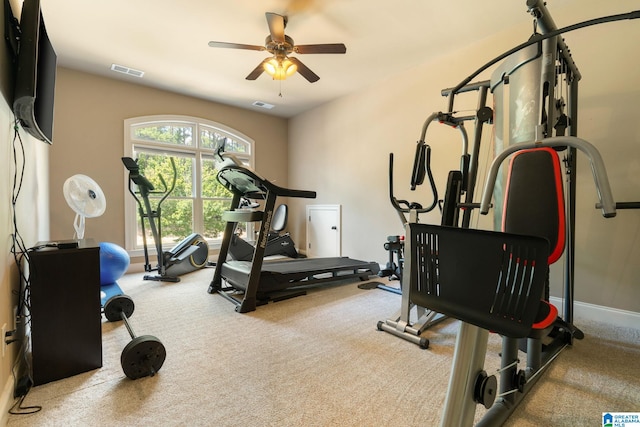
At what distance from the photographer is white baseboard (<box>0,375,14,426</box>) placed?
49.2 inches

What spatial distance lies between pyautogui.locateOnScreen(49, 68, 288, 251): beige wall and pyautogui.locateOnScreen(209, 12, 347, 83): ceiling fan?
7.52 ft

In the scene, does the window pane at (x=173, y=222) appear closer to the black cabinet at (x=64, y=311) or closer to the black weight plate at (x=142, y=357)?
the black cabinet at (x=64, y=311)

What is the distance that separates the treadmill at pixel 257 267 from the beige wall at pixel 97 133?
7.43 feet

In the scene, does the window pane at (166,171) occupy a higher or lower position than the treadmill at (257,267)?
higher

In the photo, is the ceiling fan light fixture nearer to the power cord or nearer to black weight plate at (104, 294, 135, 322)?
the power cord

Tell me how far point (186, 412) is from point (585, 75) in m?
3.96

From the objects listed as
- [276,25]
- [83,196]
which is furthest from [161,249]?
[276,25]

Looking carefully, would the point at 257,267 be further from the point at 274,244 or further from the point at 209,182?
the point at 209,182

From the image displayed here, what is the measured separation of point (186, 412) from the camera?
1.36 metres

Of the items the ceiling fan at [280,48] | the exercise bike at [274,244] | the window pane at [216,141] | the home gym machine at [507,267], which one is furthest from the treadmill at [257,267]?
the window pane at [216,141]

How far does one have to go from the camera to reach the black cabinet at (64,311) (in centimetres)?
155

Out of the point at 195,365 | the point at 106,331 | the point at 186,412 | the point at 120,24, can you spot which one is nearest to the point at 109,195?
the point at 120,24

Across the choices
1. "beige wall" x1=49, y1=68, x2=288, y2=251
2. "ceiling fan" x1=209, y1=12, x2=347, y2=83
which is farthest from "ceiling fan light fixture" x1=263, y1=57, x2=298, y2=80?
"beige wall" x1=49, y1=68, x2=288, y2=251

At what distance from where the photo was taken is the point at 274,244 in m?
5.27
